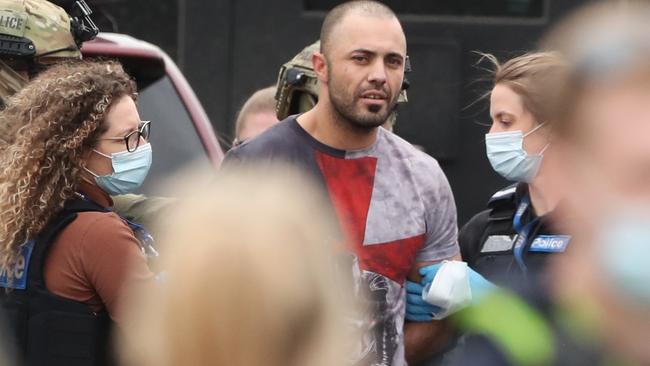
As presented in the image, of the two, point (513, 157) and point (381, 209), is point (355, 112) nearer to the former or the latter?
point (381, 209)

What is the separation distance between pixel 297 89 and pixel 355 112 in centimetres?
106

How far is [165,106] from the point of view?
18.4ft

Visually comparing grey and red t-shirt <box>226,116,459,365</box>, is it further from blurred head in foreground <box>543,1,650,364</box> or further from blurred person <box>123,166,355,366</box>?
blurred head in foreground <box>543,1,650,364</box>

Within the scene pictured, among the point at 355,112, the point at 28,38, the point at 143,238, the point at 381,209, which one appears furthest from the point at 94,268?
the point at 28,38

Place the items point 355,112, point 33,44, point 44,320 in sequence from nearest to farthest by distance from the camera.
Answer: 1. point 44,320
2. point 355,112
3. point 33,44

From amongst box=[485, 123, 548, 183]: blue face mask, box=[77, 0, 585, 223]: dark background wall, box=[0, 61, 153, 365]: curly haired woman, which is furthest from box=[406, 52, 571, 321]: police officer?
box=[77, 0, 585, 223]: dark background wall

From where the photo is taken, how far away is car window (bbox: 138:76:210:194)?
5.40 m

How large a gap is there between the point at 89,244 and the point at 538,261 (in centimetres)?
144

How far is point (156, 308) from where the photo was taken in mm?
1771

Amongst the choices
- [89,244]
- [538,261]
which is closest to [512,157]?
[538,261]

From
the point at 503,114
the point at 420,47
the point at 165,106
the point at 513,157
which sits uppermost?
the point at 503,114

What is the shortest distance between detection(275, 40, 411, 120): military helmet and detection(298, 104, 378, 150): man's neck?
0.93 meters

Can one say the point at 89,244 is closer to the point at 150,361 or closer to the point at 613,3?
the point at 150,361

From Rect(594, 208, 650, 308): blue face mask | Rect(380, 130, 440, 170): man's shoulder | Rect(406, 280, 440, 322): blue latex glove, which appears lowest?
Rect(406, 280, 440, 322): blue latex glove
